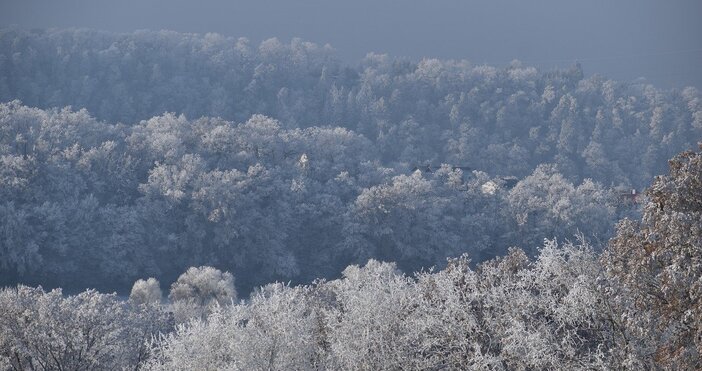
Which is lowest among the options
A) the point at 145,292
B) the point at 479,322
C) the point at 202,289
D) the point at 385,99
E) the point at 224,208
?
the point at 479,322

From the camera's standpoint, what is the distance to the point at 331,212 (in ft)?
255

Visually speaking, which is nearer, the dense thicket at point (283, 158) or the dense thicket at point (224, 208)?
the dense thicket at point (224, 208)

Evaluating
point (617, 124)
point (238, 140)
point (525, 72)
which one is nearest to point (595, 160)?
point (617, 124)

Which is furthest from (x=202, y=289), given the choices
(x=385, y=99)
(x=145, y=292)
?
(x=385, y=99)

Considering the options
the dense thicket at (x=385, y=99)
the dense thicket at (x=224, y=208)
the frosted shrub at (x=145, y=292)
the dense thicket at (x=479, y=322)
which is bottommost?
the dense thicket at (x=479, y=322)

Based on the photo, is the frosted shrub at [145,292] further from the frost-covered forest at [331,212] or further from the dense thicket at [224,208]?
the dense thicket at [224,208]

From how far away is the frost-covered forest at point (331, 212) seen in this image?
18.7 m

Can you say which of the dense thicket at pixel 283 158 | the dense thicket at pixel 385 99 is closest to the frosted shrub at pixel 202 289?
the dense thicket at pixel 283 158

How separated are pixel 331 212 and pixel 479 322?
57.1m

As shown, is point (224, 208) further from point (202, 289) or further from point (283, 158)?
point (202, 289)

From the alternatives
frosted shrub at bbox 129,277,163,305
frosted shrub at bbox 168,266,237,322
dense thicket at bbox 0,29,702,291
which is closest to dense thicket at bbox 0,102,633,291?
dense thicket at bbox 0,29,702,291

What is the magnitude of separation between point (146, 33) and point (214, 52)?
13293 mm

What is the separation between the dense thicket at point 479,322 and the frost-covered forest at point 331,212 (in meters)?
0.08

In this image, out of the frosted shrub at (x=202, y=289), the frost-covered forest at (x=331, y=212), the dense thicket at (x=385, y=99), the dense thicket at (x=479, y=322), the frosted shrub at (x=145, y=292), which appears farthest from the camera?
the dense thicket at (x=385, y=99)
